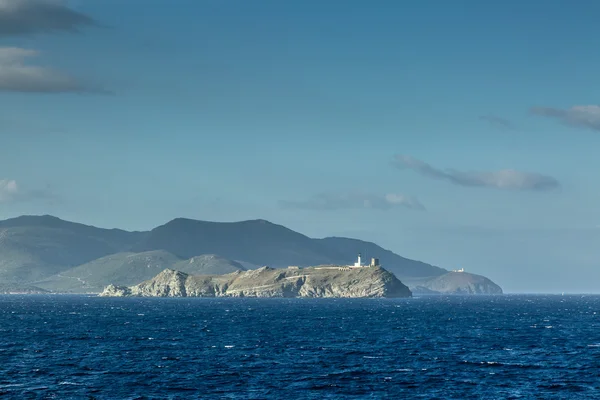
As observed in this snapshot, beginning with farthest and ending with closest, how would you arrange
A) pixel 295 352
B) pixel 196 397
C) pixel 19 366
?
pixel 295 352 → pixel 19 366 → pixel 196 397

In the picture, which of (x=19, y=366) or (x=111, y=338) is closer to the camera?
(x=19, y=366)

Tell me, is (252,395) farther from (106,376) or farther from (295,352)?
(295,352)

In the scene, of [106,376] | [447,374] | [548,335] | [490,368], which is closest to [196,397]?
[106,376]

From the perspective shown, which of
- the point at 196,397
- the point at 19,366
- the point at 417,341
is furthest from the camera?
the point at 417,341

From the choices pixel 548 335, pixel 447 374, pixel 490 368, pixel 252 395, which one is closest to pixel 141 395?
pixel 252 395

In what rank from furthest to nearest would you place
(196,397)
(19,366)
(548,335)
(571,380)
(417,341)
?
(548,335) → (417,341) → (19,366) → (571,380) → (196,397)

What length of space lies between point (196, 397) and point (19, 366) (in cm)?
3853

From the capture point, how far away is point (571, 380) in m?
116

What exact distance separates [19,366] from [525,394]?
7236 cm

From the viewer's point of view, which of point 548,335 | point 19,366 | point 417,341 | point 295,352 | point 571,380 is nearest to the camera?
point 571,380

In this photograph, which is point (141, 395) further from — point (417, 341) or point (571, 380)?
point (417, 341)

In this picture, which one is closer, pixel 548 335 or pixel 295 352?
pixel 295 352

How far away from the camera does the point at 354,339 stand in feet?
576

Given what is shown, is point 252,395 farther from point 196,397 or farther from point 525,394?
point 525,394
